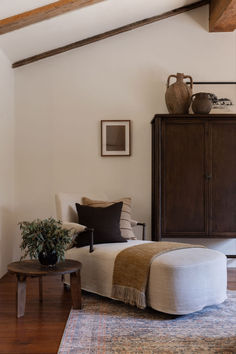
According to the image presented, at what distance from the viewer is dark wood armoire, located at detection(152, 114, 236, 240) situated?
4488 millimetres

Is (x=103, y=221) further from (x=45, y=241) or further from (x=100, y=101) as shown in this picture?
(x=100, y=101)

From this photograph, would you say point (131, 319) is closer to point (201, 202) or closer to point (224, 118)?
point (201, 202)

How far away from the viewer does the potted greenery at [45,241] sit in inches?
125

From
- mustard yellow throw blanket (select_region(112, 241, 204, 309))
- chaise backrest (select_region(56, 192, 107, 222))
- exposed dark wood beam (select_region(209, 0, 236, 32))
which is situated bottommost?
mustard yellow throw blanket (select_region(112, 241, 204, 309))

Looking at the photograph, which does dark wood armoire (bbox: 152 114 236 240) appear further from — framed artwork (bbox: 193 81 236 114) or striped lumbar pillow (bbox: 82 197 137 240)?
framed artwork (bbox: 193 81 236 114)

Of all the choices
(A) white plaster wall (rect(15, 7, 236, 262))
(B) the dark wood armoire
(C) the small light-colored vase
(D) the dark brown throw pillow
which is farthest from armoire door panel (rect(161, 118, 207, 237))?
(D) the dark brown throw pillow

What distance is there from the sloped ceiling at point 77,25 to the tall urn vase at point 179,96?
0.80 m

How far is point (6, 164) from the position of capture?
4648 millimetres

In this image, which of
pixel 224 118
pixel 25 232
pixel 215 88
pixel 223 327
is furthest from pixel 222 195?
pixel 25 232

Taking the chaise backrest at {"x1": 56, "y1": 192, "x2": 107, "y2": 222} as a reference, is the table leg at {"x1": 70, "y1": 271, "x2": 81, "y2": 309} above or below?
below

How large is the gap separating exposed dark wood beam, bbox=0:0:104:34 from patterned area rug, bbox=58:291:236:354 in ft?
8.24

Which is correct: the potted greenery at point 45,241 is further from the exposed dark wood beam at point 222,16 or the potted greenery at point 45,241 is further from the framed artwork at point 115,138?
the exposed dark wood beam at point 222,16

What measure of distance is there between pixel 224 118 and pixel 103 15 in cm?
169

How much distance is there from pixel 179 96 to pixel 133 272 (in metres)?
2.17
